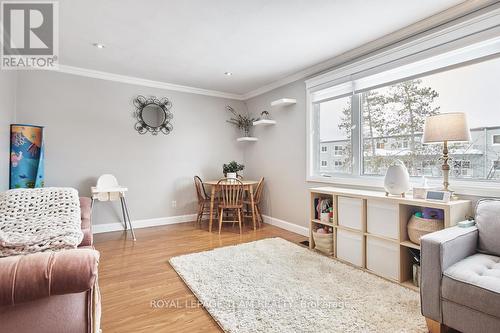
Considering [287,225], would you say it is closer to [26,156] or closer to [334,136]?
[334,136]

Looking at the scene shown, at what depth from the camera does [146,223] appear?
4285mm

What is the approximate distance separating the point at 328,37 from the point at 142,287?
302 cm

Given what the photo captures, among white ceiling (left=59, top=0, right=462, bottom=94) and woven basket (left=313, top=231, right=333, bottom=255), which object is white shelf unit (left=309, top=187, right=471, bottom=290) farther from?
white ceiling (left=59, top=0, right=462, bottom=94)

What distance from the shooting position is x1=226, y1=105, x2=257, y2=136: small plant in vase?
511cm

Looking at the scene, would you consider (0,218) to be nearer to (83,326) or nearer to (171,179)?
(83,326)

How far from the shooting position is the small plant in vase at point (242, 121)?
5105 millimetres

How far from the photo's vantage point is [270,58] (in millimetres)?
3342

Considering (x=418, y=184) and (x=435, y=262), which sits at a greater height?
(x=418, y=184)

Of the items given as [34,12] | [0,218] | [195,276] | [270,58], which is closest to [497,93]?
[270,58]

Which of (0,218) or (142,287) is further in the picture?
(142,287)

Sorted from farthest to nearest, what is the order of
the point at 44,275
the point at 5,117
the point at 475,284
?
1. the point at 5,117
2. the point at 475,284
3. the point at 44,275

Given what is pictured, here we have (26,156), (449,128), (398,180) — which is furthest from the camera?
(26,156)

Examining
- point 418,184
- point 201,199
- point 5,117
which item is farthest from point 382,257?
point 5,117

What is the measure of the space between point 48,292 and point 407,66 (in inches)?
128
